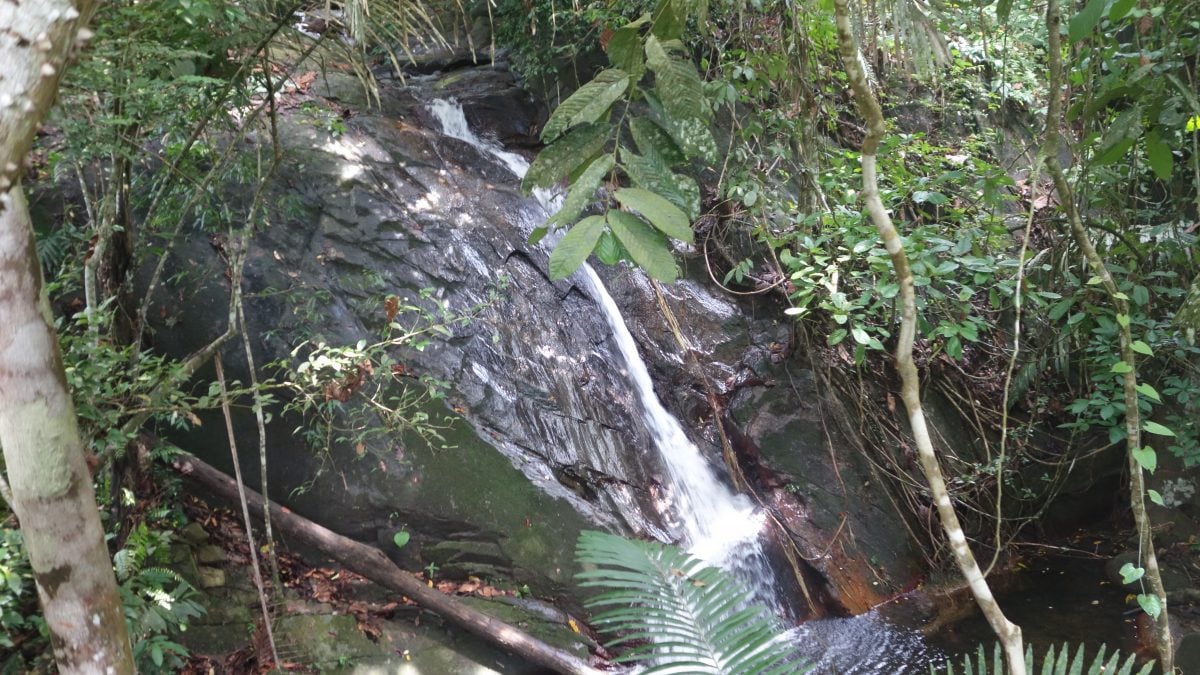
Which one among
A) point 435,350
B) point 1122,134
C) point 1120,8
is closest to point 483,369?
point 435,350

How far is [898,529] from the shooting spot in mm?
5727

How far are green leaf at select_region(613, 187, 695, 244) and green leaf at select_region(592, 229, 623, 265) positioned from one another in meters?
0.08

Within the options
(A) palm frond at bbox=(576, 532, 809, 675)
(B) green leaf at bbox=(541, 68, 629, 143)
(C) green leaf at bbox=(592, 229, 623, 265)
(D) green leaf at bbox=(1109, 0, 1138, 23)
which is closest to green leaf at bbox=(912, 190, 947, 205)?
(D) green leaf at bbox=(1109, 0, 1138, 23)

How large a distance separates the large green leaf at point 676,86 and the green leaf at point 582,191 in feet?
0.74

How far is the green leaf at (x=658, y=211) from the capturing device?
1728 mm

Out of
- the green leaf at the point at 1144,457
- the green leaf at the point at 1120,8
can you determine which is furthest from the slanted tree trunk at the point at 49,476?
the green leaf at the point at 1144,457

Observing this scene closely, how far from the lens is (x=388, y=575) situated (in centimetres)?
402

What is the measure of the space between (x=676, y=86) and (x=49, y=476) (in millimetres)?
1624

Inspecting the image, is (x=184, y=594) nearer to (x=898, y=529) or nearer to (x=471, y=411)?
(x=471, y=411)

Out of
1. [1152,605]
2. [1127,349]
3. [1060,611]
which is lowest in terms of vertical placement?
[1060,611]

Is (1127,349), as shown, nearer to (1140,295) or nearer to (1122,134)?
(1122,134)

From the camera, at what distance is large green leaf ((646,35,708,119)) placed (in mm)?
1961

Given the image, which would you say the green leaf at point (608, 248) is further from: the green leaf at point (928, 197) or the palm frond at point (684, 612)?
the green leaf at point (928, 197)

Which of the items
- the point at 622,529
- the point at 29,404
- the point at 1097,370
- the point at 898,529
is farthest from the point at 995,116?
the point at 29,404
